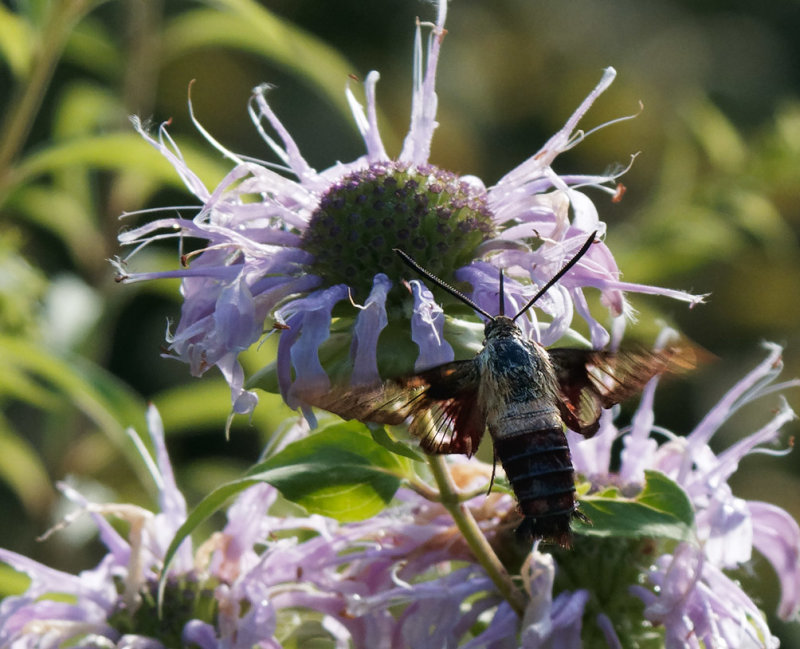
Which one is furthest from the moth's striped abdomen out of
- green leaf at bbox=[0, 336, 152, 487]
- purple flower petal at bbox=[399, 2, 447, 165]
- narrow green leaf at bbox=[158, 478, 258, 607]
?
green leaf at bbox=[0, 336, 152, 487]

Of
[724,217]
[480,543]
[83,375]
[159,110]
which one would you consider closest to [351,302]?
[480,543]

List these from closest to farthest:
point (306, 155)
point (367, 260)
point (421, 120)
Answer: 1. point (367, 260)
2. point (421, 120)
3. point (306, 155)

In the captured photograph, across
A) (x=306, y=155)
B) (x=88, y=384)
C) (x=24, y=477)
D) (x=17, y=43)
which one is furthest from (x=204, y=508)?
(x=306, y=155)

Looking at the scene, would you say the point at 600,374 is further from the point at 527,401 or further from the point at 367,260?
the point at 367,260

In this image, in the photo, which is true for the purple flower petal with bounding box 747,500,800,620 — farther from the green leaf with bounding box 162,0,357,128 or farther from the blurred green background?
the green leaf with bounding box 162,0,357,128

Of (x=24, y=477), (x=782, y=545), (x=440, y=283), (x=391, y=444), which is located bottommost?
(x=24, y=477)

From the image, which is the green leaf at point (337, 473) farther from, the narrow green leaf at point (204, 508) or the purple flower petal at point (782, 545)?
the purple flower petal at point (782, 545)

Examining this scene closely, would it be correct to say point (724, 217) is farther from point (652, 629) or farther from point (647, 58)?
point (647, 58)
